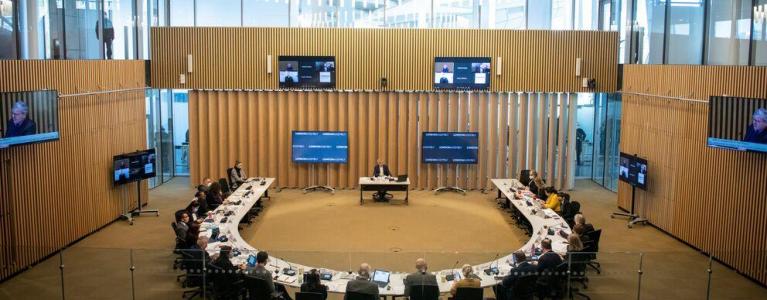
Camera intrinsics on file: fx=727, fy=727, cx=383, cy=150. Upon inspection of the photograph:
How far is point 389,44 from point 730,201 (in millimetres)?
10017

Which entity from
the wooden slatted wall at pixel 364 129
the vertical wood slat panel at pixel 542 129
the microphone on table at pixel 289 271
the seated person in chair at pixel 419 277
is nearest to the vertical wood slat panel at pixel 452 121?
the wooden slatted wall at pixel 364 129

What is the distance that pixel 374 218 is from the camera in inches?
667

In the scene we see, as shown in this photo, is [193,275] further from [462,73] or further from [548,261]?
[462,73]

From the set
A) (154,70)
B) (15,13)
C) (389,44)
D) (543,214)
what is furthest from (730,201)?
(154,70)

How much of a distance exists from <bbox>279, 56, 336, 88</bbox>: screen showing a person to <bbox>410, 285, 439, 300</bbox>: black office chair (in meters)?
11.3

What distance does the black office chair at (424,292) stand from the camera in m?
9.58

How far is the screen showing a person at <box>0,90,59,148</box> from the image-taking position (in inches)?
458

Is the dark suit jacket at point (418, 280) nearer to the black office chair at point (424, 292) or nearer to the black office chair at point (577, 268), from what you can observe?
the black office chair at point (424, 292)

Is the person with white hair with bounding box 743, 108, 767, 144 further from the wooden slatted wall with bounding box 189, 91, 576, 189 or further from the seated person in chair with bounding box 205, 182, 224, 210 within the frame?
the seated person in chair with bounding box 205, 182, 224, 210

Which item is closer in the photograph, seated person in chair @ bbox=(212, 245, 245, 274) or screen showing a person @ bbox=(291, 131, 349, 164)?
seated person in chair @ bbox=(212, 245, 245, 274)

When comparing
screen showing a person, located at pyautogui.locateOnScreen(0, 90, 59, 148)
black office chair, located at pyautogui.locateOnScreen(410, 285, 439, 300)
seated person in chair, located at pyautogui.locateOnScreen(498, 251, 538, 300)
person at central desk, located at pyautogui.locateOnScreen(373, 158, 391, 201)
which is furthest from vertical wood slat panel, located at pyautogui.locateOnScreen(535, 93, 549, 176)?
screen showing a person, located at pyautogui.locateOnScreen(0, 90, 59, 148)

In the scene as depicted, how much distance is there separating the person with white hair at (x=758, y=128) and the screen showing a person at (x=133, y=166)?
12479mm

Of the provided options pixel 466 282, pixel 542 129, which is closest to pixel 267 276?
pixel 466 282

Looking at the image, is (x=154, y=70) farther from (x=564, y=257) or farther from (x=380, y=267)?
(x=564, y=257)
